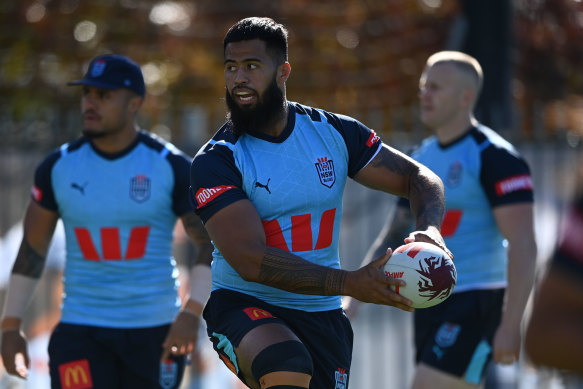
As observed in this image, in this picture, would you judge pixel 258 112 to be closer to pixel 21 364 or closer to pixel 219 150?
pixel 219 150

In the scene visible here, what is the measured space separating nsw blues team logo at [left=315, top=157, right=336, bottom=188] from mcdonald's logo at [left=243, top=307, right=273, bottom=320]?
0.71 meters

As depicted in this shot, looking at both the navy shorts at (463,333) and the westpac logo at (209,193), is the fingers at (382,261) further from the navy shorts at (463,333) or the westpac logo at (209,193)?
the navy shorts at (463,333)

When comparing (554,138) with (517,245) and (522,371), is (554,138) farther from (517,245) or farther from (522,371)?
(517,245)

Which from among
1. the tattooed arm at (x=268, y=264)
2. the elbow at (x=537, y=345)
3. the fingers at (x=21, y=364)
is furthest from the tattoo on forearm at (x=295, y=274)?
the fingers at (x=21, y=364)

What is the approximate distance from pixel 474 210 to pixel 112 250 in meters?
2.36

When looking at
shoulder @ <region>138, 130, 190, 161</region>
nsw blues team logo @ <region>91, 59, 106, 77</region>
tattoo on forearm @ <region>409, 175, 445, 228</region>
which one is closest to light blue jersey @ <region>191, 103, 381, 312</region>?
tattoo on forearm @ <region>409, 175, 445, 228</region>

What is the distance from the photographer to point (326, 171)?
519cm

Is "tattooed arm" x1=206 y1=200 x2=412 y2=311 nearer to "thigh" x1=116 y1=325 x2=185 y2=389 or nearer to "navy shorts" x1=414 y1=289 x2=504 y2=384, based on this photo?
"thigh" x1=116 y1=325 x2=185 y2=389

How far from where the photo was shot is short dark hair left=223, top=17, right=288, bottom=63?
5.06 meters

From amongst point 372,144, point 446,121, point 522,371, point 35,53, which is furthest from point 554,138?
point 35,53

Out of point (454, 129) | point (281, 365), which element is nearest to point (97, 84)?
point (454, 129)

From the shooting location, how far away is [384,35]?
52.4ft

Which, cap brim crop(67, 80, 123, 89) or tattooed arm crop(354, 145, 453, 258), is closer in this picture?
tattooed arm crop(354, 145, 453, 258)

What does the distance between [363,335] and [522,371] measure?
174 centimetres
